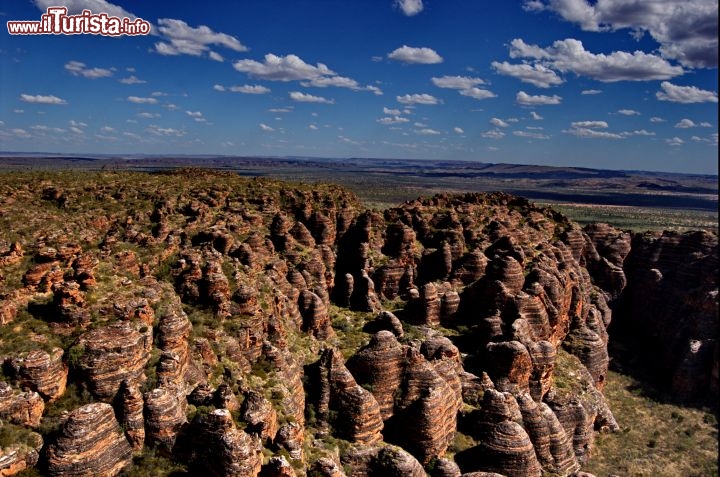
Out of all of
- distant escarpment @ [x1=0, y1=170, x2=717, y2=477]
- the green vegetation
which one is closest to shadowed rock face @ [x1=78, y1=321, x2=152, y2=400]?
distant escarpment @ [x1=0, y1=170, x2=717, y2=477]

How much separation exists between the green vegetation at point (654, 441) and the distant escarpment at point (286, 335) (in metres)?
2.26

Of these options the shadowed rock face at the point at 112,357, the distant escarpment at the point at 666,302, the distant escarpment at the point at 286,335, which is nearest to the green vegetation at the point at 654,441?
the distant escarpment at the point at 286,335

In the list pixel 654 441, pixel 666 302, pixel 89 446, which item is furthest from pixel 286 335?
pixel 666 302

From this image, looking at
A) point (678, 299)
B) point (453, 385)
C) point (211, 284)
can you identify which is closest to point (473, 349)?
point (453, 385)

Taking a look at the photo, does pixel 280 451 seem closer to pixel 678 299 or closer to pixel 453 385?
pixel 453 385

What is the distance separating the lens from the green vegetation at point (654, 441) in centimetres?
5112

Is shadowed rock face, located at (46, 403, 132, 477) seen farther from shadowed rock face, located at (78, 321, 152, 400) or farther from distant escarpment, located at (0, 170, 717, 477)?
shadowed rock face, located at (78, 321, 152, 400)

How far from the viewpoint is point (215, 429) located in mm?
29812

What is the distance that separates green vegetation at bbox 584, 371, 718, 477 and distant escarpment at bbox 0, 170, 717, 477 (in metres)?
2.26

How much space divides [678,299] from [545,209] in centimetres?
2625

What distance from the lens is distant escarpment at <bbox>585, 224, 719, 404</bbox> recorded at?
67125mm

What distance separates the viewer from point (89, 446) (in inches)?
1089

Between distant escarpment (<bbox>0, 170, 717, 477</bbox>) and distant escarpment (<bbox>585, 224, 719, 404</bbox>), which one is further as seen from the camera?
distant escarpment (<bbox>585, 224, 719, 404</bbox>)

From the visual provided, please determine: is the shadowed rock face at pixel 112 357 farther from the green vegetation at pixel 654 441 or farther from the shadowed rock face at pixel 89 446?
the green vegetation at pixel 654 441
